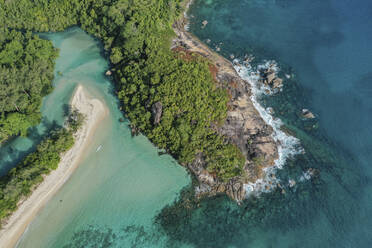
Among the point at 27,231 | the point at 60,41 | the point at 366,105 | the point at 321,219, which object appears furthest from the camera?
the point at 60,41

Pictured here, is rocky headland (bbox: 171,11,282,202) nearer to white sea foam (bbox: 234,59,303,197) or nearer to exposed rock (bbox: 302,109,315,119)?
white sea foam (bbox: 234,59,303,197)

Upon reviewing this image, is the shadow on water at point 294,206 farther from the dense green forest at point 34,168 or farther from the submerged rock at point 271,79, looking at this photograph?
the dense green forest at point 34,168

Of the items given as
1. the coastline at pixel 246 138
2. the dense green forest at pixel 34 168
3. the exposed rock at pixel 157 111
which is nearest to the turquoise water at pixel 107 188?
the dense green forest at pixel 34 168

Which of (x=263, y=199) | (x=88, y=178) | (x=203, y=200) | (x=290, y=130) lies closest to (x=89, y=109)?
(x=88, y=178)

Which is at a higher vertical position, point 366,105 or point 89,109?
point 89,109

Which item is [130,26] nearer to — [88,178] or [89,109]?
[89,109]

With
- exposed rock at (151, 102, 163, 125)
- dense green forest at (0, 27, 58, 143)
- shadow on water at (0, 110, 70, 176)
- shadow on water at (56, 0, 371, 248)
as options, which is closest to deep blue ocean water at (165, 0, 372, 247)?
shadow on water at (56, 0, 371, 248)
